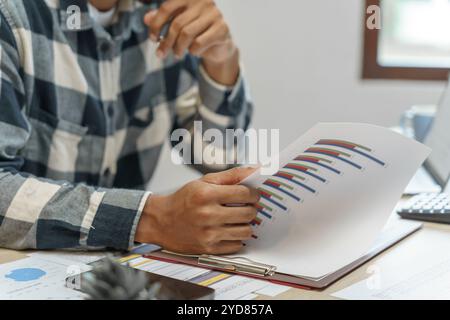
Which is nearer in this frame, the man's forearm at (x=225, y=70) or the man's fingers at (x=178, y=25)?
the man's fingers at (x=178, y=25)

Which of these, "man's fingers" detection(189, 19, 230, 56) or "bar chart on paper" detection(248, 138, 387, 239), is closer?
"bar chart on paper" detection(248, 138, 387, 239)

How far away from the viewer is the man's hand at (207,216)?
0.74 metres

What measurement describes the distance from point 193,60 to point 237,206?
66 centimetres

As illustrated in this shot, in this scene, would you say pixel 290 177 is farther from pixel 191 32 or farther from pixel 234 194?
pixel 191 32

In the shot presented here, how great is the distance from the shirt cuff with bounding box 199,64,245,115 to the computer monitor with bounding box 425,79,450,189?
1.31 ft

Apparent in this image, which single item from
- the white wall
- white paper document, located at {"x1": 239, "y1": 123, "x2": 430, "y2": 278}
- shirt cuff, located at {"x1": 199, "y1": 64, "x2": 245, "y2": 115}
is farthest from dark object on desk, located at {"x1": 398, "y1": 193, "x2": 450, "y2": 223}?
the white wall

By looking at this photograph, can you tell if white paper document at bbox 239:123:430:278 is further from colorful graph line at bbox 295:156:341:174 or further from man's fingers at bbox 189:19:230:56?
man's fingers at bbox 189:19:230:56

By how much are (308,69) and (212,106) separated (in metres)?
0.91

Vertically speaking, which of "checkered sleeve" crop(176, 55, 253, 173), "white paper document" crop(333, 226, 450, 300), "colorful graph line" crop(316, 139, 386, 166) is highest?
"checkered sleeve" crop(176, 55, 253, 173)

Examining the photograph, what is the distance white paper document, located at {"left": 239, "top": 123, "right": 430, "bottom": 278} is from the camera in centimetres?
68

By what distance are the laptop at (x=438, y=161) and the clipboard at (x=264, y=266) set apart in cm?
29

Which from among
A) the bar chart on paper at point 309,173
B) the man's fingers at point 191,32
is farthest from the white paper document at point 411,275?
the man's fingers at point 191,32

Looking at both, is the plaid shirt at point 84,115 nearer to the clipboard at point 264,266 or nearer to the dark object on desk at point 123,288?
the clipboard at point 264,266
